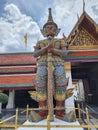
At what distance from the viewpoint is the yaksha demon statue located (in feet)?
12.2

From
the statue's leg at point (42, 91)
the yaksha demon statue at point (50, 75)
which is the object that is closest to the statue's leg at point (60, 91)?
the yaksha demon statue at point (50, 75)

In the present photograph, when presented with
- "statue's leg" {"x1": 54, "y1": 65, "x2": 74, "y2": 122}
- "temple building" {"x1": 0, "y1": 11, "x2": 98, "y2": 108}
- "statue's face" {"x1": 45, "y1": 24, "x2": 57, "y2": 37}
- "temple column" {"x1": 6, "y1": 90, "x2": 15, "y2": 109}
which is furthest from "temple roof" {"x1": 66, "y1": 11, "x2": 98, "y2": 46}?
"temple column" {"x1": 6, "y1": 90, "x2": 15, "y2": 109}

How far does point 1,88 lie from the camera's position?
8734 millimetres

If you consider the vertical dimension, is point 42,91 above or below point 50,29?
below

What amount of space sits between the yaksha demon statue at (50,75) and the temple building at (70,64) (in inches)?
75.0

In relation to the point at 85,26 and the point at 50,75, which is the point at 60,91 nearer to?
the point at 50,75

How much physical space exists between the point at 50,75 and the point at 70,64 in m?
2.74

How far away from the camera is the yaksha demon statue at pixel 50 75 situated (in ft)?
12.2

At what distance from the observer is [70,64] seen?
6203mm

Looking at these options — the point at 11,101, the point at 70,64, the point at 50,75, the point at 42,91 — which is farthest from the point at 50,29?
the point at 11,101

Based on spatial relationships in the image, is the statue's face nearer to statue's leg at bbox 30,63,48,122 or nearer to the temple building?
statue's leg at bbox 30,63,48,122

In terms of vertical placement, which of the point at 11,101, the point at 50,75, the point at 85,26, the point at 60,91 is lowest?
the point at 11,101

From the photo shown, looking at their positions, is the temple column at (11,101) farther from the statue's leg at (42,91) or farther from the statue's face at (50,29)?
the statue's face at (50,29)

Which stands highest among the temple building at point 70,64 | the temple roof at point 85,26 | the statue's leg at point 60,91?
the temple roof at point 85,26
